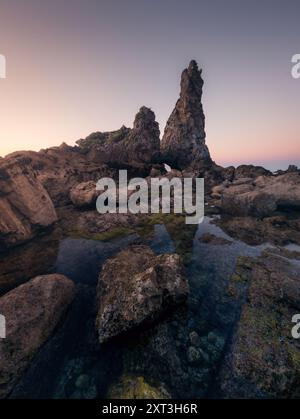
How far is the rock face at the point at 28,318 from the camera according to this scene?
11.3 meters

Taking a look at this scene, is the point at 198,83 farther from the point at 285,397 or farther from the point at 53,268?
the point at 285,397

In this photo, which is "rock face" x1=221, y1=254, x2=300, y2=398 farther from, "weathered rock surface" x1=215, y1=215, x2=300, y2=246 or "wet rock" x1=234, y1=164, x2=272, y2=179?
"wet rock" x1=234, y1=164, x2=272, y2=179

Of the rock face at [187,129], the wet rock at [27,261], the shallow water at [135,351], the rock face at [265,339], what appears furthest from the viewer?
the rock face at [187,129]

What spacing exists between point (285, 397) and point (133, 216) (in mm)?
24368

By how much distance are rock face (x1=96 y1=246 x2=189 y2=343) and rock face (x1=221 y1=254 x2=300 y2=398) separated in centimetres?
436

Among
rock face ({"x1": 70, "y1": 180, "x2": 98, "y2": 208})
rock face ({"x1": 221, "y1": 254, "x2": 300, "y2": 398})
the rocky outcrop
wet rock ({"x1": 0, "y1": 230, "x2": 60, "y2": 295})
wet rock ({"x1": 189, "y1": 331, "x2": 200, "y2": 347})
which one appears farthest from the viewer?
the rocky outcrop

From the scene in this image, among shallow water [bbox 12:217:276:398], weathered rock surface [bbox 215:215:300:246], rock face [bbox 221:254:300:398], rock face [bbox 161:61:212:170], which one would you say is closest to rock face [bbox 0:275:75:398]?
shallow water [bbox 12:217:276:398]

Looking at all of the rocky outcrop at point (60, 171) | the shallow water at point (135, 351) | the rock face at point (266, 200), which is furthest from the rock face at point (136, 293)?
the rocky outcrop at point (60, 171)

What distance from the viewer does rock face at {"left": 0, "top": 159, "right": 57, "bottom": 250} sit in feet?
78.7

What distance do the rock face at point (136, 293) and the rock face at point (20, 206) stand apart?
13312mm

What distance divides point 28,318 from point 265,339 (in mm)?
14083

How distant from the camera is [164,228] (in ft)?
92.4

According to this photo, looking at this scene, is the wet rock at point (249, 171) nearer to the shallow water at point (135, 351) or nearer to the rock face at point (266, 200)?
the rock face at point (266, 200)
